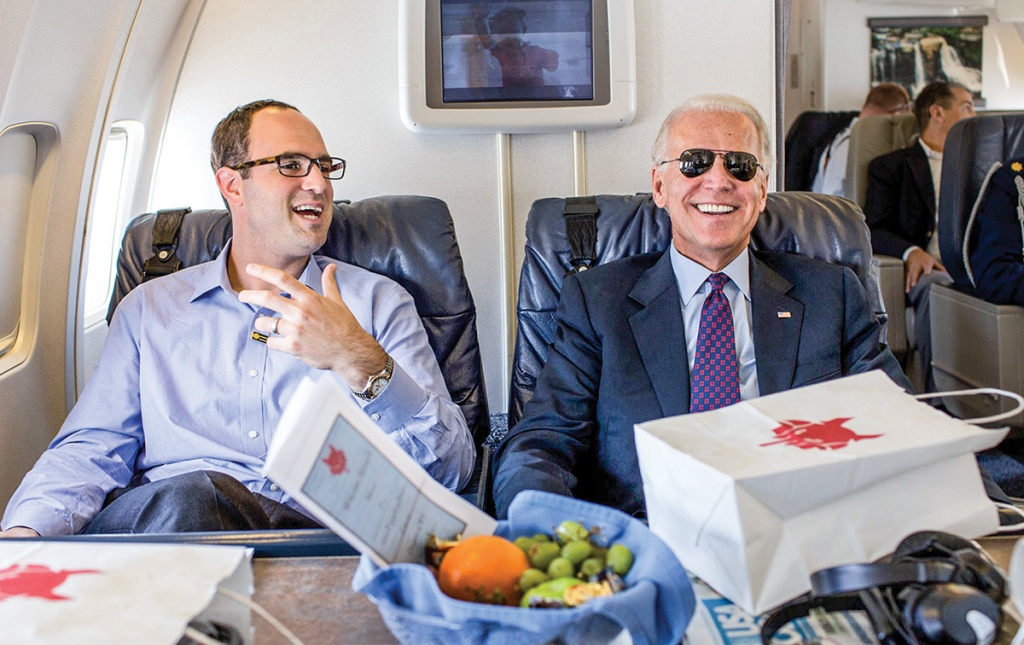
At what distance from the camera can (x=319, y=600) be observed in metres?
1.27

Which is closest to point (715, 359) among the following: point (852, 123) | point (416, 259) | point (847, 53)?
point (416, 259)

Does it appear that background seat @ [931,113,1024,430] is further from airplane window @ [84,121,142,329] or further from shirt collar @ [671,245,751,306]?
airplane window @ [84,121,142,329]

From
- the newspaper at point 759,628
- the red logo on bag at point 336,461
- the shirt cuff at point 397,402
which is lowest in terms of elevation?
the newspaper at point 759,628

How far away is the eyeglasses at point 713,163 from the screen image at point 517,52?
892 mm

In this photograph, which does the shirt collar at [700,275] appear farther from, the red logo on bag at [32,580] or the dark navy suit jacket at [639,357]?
the red logo on bag at [32,580]

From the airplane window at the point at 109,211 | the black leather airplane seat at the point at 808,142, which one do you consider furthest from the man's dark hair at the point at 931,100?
the airplane window at the point at 109,211

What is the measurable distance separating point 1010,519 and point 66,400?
2475 millimetres

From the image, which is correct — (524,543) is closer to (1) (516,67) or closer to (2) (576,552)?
(2) (576,552)

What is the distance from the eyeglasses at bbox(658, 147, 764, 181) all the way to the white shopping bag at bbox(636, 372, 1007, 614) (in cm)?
97

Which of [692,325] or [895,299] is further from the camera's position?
[895,299]

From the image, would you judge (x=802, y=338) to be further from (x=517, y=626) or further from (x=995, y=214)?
(x=995, y=214)

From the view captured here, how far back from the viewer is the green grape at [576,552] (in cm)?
108

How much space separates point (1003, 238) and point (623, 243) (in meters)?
2.23

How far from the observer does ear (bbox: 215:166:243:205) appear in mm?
2373
